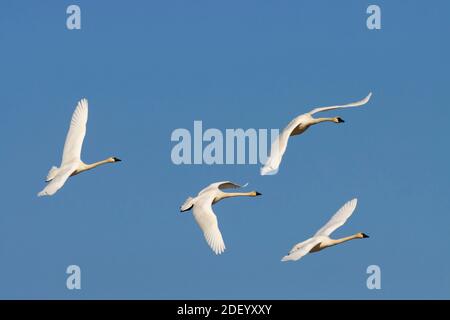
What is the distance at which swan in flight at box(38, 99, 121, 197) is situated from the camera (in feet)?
164

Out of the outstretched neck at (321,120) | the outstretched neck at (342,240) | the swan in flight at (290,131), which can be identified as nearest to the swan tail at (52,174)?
the swan in flight at (290,131)

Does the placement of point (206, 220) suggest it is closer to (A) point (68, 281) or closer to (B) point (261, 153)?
(B) point (261, 153)

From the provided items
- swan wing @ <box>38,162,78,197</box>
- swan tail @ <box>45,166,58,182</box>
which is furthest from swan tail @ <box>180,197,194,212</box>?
→ swan tail @ <box>45,166,58,182</box>

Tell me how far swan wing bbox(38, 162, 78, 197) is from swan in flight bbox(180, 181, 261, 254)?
366 centimetres

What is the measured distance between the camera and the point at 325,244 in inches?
1941

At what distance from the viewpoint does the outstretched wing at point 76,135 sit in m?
51.4

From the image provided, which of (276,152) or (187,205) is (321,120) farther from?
(276,152)

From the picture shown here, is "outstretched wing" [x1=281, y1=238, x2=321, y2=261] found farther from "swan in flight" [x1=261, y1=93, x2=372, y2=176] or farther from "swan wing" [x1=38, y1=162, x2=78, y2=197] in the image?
"swan wing" [x1=38, y1=162, x2=78, y2=197]

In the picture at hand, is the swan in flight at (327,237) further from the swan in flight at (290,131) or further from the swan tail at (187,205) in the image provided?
the swan tail at (187,205)

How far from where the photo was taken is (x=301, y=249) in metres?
46.7

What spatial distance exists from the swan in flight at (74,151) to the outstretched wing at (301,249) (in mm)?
Answer: 7204

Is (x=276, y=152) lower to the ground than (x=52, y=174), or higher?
higher

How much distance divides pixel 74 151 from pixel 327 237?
26.8ft

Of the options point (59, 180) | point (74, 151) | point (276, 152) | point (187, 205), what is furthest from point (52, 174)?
point (276, 152)
